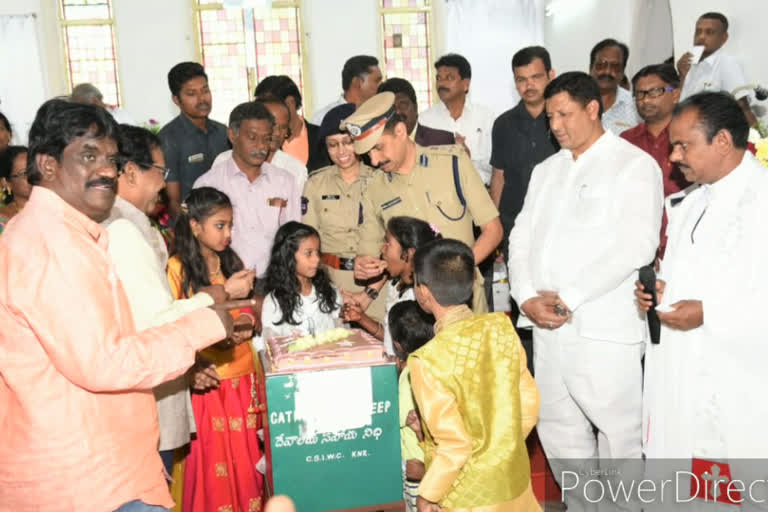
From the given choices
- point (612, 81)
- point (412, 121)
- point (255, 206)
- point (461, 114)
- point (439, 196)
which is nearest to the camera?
point (439, 196)

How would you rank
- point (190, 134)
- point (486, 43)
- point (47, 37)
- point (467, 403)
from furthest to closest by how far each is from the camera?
1. point (486, 43)
2. point (47, 37)
3. point (190, 134)
4. point (467, 403)

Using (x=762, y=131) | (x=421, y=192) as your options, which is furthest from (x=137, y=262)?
(x=762, y=131)

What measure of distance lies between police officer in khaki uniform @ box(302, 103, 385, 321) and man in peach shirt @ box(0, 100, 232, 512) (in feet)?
7.46

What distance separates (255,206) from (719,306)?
2539mm

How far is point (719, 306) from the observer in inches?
103

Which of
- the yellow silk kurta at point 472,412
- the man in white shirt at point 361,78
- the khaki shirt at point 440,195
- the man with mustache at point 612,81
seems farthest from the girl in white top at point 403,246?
the man with mustache at point 612,81

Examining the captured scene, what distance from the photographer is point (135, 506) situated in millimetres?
1761

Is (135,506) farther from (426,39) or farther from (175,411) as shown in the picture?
(426,39)

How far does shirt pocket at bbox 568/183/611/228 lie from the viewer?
3035 mm

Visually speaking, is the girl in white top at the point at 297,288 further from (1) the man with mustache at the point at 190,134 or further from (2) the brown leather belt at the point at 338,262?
(1) the man with mustache at the point at 190,134

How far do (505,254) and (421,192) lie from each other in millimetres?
1512

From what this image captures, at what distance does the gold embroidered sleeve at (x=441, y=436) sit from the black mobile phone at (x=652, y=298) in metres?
1.01

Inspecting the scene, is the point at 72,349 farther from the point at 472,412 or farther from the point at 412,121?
the point at 412,121

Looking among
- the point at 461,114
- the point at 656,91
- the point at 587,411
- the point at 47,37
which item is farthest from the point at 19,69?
the point at 587,411
